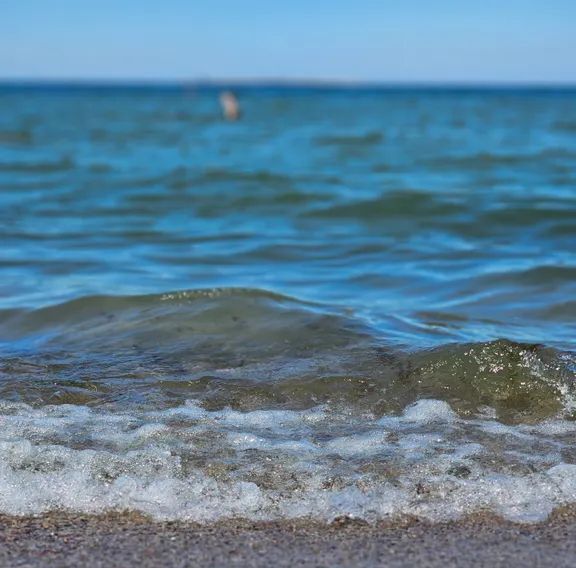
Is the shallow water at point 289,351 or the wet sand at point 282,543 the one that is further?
the shallow water at point 289,351

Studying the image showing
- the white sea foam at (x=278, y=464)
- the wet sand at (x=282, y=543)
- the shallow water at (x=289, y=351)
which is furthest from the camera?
the shallow water at (x=289, y=351)

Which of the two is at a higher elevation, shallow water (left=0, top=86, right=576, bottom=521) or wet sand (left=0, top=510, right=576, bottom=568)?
wet sand (left=0, top=510, right=576, bottom=568)

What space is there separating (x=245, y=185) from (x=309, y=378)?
28.0 ft

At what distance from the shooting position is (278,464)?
3504mm

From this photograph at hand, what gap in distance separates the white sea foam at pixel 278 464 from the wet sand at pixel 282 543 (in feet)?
0.28

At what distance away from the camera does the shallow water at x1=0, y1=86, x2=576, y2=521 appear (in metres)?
3.34

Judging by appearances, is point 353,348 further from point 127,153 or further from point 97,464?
point 127,153

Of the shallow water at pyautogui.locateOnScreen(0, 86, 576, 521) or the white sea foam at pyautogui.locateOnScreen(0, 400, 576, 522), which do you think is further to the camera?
the shallow water at pyautogui.locateOnScreen(0, 86, 576, 521)

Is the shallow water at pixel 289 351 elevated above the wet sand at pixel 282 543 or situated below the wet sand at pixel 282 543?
below

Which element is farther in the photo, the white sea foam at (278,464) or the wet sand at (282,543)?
the white sea foam at (278,464)

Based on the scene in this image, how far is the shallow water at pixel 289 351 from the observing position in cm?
334

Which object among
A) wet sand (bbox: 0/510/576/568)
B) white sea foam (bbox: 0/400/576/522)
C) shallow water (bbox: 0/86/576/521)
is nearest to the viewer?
wet sand (bbox: 0/510/576/568)

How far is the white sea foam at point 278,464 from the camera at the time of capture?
10.4 ft

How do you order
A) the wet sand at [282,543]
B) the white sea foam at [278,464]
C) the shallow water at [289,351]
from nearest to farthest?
1. the wet sand at [282,543]
2. the white sea foam at [278,464]
3. the shallow water at [289,351]
